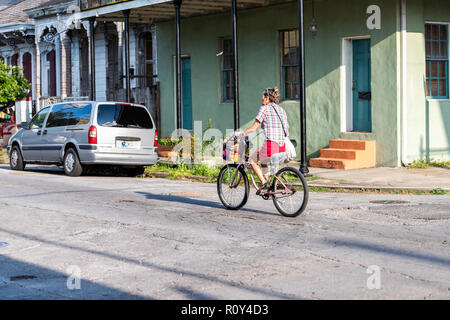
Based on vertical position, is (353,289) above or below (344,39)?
below

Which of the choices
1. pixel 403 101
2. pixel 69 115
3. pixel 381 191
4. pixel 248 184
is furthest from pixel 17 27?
pixel 248 184

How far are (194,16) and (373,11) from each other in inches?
271

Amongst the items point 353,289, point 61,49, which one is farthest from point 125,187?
point 61,49

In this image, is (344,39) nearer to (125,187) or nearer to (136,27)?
(125,187)

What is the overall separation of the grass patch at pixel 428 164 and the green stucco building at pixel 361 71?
16cm

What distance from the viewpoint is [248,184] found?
1093cm

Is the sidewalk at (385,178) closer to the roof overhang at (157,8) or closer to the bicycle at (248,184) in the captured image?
the bicycle at (248,184)

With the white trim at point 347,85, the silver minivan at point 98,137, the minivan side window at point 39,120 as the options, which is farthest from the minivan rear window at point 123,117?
the white trim at point 347,85

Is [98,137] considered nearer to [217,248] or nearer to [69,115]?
[69,115]

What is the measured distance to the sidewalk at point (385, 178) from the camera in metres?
14.0

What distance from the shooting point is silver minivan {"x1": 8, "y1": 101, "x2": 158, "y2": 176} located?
16.8 meters

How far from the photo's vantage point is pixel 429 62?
1795 cm

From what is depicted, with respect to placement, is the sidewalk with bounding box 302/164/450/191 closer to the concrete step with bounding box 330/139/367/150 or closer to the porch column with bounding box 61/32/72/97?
the concrete step with bounding box 330/139/367/150

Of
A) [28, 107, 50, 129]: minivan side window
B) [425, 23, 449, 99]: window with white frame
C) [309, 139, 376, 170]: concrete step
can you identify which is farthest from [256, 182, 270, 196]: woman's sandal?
[28, 107, 50, 129]: minivan side window
